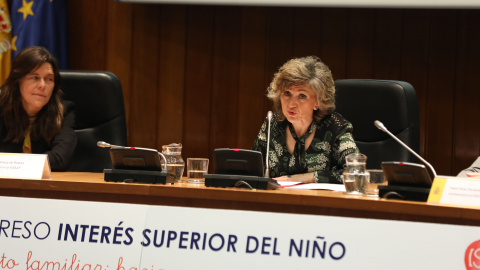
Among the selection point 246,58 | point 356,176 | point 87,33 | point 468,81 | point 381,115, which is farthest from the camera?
point 87,33

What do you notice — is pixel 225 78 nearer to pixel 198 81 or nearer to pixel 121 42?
pixel 198 81

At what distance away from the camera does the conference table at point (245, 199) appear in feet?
4.78

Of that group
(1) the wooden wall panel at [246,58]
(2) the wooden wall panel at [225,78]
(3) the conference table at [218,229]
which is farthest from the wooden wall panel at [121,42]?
(3) the conference table at [218,229]

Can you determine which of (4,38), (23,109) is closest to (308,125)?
(23,109)

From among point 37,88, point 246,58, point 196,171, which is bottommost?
point 196,171

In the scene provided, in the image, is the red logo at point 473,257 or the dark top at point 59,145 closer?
the red logo at point 473,257

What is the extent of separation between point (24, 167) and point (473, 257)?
128cm

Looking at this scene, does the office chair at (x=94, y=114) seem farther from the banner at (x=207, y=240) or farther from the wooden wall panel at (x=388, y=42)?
the wooden wall panel at (x=388, y=42)

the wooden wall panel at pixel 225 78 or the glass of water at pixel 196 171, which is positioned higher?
the wooden wall panel at pixel 225 78

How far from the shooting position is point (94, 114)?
274cm

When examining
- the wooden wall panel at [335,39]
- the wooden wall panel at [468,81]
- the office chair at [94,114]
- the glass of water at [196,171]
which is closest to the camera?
the glass of water at [196,171]

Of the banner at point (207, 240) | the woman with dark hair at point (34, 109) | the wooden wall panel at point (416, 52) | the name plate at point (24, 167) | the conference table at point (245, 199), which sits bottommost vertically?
the banner at point (207, 240)

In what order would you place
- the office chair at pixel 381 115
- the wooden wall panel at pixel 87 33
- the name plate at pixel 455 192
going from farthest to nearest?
1. the wooden wall panel at pixel 87 33
2. the office chair at pixel 381 115
3. the name plate at pixel 455 192

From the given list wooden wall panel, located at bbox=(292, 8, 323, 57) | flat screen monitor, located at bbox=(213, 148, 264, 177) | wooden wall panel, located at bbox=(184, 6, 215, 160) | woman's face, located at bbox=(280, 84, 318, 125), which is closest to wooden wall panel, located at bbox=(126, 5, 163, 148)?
wooden wall panel, located at bbox=(184, 6, 215, 160)
